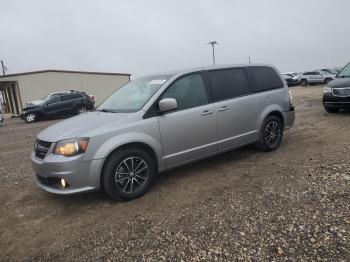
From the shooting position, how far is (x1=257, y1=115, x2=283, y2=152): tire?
630 cm

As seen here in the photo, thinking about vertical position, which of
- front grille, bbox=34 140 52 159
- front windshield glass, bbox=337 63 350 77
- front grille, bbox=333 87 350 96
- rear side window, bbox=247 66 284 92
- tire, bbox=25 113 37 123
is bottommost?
tire, bbox=25 113 37 123

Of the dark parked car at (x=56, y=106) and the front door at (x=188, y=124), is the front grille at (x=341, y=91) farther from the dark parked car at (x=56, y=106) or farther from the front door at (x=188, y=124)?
the dark parked car at (x=56, y=106)

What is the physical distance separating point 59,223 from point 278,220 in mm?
2551

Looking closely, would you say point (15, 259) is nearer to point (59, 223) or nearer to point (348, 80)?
point (59, 223)

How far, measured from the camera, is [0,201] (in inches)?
195

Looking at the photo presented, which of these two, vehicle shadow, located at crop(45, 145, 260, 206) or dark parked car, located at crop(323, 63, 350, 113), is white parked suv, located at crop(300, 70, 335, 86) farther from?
vehicle shadow, located at crop(45, 145, 260, 206)

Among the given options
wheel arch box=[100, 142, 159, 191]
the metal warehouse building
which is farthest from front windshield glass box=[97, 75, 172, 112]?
the metal warehouse building

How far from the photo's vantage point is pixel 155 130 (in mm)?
4730

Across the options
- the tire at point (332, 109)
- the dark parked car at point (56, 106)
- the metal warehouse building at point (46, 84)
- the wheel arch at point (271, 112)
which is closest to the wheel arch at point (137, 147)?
the wheel arch at point (271, 112)

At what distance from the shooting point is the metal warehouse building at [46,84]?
28.7 m

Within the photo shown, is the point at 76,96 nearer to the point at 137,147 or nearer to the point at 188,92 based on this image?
the point at 188,92

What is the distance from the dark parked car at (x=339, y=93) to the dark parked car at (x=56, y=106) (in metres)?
14.6

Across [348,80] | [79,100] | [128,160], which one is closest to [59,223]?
[128,160]

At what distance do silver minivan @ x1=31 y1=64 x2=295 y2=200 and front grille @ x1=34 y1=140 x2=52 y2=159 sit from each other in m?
0.01
